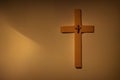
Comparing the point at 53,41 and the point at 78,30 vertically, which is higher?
the point at 78,30

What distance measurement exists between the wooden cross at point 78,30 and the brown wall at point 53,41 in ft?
0.17

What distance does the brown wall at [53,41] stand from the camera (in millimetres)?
2436

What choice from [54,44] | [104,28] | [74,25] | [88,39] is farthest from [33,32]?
[104,28]

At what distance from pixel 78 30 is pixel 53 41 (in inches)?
12.7

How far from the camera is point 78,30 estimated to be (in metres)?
2.45

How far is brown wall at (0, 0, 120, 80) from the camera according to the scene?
95.9 inches

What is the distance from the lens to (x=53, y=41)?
2.49 m

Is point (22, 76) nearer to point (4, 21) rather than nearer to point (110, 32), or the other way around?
point (4, 21)

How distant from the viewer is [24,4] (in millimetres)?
2543

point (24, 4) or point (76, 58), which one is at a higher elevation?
point (24, 4)

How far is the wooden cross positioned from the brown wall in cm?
5

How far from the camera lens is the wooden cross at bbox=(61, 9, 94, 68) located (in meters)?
2.43

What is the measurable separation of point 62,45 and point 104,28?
1.74 ft

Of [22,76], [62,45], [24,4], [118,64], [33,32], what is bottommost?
[22,76]
